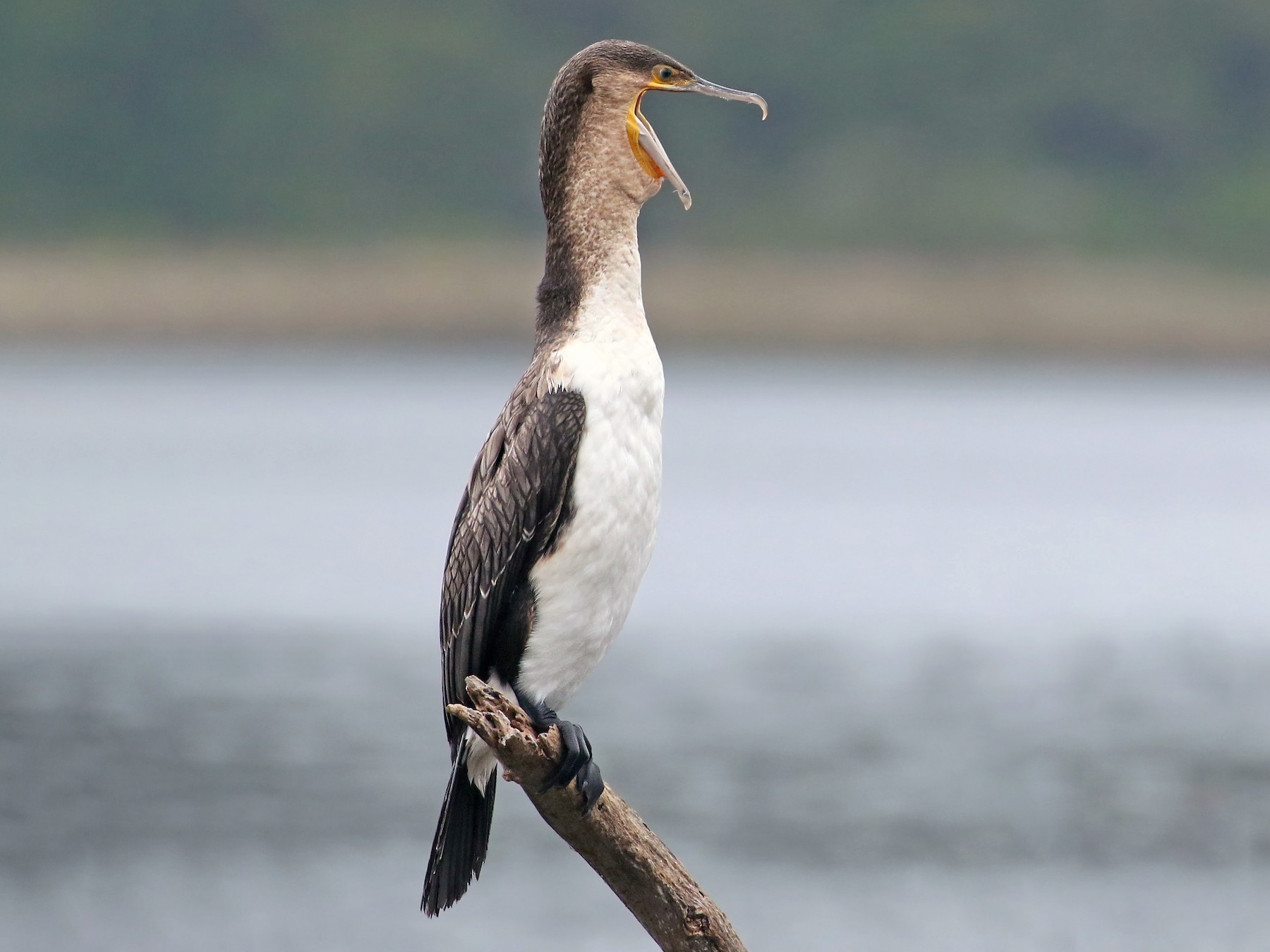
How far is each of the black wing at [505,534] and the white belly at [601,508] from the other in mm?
40

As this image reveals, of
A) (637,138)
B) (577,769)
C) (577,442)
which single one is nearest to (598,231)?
(637,138)

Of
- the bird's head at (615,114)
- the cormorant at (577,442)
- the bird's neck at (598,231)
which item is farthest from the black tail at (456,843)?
the bird's head at (615,114)

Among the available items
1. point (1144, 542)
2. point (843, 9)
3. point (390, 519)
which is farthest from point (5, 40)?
point (1144, 542)

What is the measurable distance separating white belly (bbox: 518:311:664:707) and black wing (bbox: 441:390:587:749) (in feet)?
0.13

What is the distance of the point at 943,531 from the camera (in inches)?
1639

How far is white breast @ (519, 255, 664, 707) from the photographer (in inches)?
200

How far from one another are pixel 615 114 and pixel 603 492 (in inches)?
39.6

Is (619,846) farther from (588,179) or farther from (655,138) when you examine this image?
(655,138)

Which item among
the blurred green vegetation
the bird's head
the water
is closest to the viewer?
the bird's head

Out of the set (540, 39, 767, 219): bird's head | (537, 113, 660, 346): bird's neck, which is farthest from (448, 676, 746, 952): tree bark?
(540, 39, 767, 219): bird's head

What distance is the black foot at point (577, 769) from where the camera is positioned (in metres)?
5.04

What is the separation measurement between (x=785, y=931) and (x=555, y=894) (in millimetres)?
1732

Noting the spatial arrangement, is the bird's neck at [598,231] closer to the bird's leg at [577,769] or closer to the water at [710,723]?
the bird's leg at [577,769]

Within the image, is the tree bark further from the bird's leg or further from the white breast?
the white breast
